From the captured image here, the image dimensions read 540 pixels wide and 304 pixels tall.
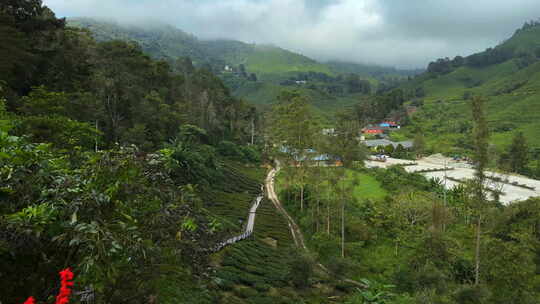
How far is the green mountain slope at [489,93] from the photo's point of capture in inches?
3355

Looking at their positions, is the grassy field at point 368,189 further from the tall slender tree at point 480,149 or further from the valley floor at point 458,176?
the tall slender tree at point 480,149

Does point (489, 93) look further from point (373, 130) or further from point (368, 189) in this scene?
point (368, 189)

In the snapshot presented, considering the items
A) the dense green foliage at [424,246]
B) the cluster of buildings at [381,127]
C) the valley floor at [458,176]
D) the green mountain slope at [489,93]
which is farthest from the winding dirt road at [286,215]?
the cluster of buildings at [381,127]

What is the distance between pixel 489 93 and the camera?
125 m

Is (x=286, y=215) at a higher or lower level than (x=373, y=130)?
lower

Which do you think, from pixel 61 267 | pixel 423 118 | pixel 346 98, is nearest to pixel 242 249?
pixel 61 267

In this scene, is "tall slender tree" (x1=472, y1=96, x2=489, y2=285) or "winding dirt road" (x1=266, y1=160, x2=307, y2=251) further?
"winding dirt road" (x1=266, y1=160, x2=307, y2=251)

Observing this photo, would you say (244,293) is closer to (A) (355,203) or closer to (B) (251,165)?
(A) (355,203)

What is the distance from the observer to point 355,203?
37594mm

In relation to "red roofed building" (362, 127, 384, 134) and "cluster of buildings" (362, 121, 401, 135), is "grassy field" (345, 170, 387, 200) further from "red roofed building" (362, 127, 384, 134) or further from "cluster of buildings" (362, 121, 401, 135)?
"cluster of buildings" (362, 121, 401, 135)

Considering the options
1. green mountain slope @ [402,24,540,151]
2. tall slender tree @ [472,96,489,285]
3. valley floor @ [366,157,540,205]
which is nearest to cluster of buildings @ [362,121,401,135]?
green mountain slope @ [402,24,540,151]

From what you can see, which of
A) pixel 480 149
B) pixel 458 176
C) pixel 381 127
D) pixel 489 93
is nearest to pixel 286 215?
pixel 480 149

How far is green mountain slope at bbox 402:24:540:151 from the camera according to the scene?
8521cm

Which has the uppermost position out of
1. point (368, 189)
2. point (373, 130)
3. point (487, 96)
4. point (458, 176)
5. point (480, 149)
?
point (487, 96)
